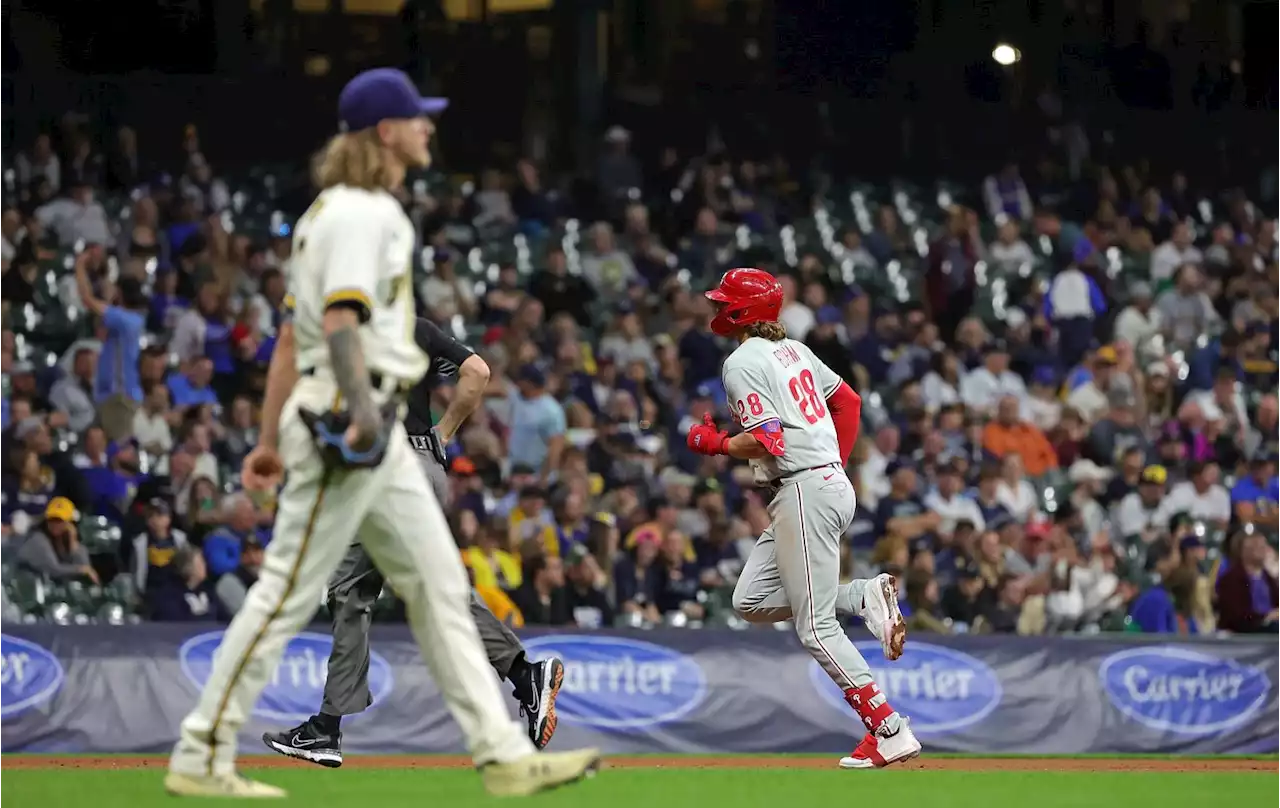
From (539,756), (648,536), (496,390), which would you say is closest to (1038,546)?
(648,536)

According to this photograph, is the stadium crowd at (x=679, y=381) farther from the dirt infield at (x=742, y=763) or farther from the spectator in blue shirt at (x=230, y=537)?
the dirt infield at (x=742, y=763)

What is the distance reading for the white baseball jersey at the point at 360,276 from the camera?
6.38 m

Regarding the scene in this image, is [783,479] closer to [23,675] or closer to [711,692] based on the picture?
[711,692]

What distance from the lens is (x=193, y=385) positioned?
1841 cm

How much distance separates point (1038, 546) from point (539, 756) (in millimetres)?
11105

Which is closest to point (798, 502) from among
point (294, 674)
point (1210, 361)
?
point (294, 674)

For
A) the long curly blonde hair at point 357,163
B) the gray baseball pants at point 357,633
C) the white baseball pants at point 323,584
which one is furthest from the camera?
the gray baseball pants at point 357,633

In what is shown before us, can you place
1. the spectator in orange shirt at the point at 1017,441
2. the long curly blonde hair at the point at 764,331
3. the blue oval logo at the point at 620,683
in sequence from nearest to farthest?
the long curly blonde hair at the point at 764,331, the blue oval logo at the point at 620,683, the spectator in orange shirt at the point at 1017,441

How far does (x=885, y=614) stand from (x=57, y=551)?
7.97 m

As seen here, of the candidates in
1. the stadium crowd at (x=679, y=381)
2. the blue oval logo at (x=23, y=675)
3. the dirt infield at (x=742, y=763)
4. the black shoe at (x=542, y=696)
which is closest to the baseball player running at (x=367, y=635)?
the black shoe at (x=542, y=696)

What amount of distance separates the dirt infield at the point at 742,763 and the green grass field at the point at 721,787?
16 centimetres

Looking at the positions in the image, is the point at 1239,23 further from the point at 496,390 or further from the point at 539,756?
the point at 539,756

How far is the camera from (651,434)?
1884cm

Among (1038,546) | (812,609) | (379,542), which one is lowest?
(1038,546)
